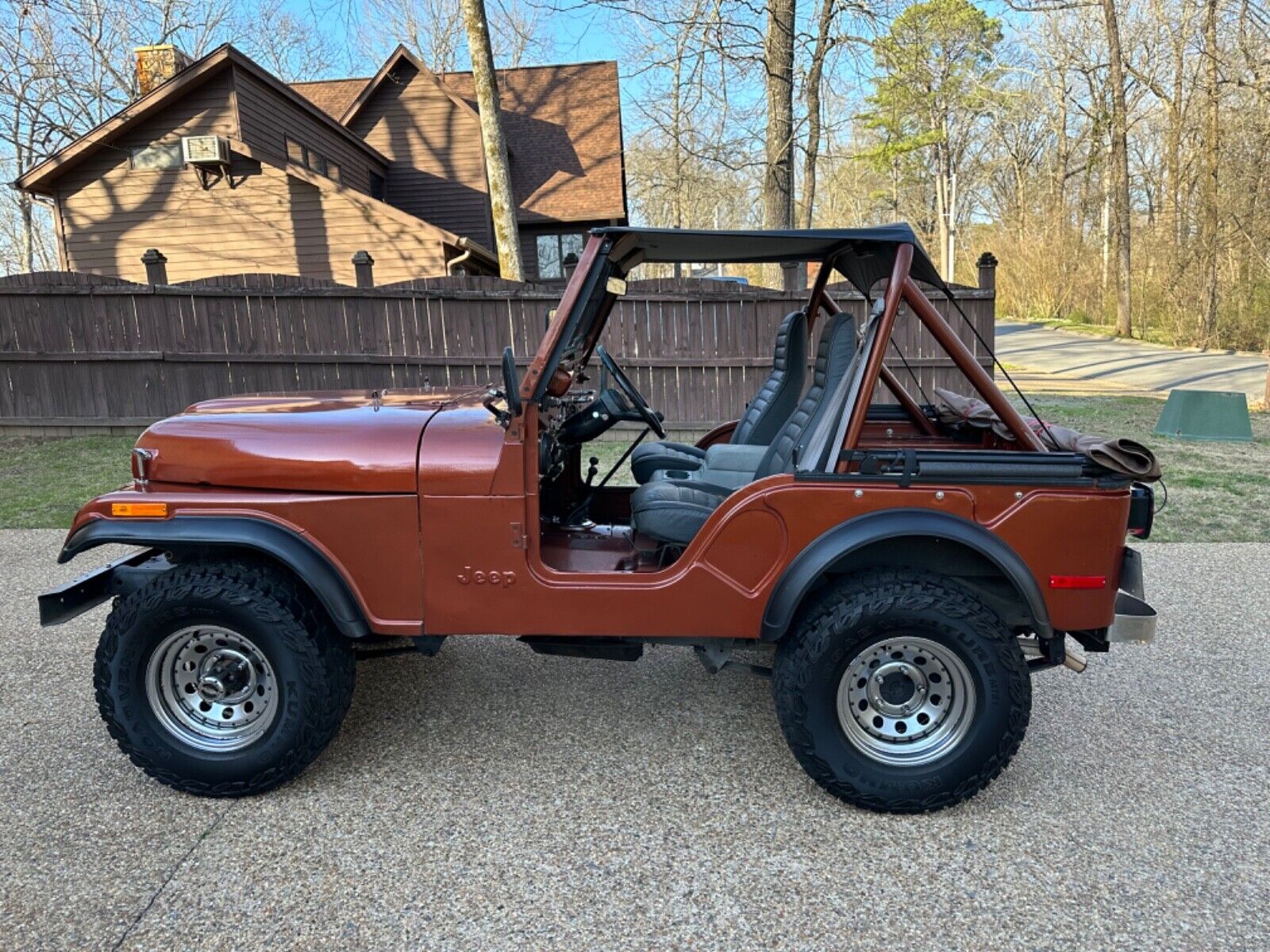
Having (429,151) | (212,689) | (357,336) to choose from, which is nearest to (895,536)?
(212,689)

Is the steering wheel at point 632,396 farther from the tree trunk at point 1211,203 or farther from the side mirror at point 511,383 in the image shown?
the tree trunk at point 1211,203

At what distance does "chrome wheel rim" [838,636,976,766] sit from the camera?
2.65m

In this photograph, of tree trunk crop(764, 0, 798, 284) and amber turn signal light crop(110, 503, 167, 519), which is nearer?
amber turn signal light crop(110, 503, 167, 519)

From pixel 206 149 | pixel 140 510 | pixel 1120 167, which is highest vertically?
pixel 1120 167

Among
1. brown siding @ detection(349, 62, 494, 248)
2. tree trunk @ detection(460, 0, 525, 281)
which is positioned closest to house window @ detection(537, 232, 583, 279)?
brown siding @ detection(349, 62, 494, 248)

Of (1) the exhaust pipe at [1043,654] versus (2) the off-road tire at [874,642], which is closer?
(2) the off-road tire at [874,642]

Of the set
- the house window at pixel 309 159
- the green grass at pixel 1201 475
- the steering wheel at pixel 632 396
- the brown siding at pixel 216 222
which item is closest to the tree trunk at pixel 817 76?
the green grass at pixel 1201 475

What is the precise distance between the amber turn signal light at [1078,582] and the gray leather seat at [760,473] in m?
0.94

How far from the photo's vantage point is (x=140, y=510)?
2.71m

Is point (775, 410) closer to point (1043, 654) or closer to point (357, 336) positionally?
point (1043, 654)

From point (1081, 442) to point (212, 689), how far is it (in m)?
3.03

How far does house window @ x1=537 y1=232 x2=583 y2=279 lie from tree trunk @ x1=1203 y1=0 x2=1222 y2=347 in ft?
45.5

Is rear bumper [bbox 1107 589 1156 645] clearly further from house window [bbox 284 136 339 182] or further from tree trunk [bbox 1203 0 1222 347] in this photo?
tree trunk [bbox 1203 0 1222 347]

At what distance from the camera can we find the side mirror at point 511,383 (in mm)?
2430
